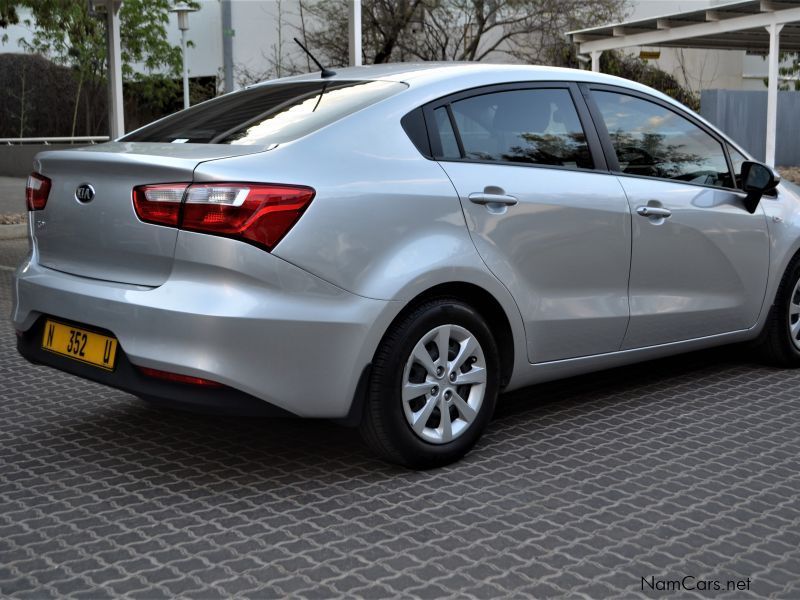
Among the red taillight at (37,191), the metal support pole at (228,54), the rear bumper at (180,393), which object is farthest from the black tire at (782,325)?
the metal support pole at (228,54)

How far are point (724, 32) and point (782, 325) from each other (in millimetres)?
14049

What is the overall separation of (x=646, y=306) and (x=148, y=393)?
7.83 feet

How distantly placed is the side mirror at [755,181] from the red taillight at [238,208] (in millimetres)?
2752

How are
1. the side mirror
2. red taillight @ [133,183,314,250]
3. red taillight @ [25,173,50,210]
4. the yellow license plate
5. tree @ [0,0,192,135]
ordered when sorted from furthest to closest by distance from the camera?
tree @ [0,0,192,135]
the side mirror
red taillight @ [25,173,50,210]
the yellow license plate
red taillight @ [133,183,314,250]

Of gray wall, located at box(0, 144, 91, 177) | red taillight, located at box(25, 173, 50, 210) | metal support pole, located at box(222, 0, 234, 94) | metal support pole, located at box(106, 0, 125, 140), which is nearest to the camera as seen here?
red taillight, located at box(25, 173, 50, 210)

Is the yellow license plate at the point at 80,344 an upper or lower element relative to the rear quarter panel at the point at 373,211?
lower

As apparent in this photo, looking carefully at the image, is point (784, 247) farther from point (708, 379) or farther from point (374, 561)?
point (374, 561)

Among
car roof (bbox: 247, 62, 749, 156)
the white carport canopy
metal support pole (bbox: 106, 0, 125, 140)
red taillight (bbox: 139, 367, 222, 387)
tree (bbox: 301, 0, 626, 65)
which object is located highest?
tree (bbox: 301, 0, 626, 65)

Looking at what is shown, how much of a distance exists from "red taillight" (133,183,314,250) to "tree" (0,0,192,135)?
21.3 meters

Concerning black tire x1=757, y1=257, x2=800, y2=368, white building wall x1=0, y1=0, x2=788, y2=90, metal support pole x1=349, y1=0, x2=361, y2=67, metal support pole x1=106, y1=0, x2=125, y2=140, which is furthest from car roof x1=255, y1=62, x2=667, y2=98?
white building wall x1=0, y1=0, x2=788, y2=90

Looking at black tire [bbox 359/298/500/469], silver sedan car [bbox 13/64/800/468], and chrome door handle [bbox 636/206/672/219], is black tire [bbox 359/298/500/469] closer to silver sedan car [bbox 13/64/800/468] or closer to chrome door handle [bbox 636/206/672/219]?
silver sedan car [bbox 13/64/800/468]

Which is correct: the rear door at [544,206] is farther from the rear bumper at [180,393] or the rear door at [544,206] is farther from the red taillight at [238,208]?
the rear bumper at [180,393]

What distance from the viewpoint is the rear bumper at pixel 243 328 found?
12.0 ft

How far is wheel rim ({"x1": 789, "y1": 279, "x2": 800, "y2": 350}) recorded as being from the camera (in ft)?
19.5
